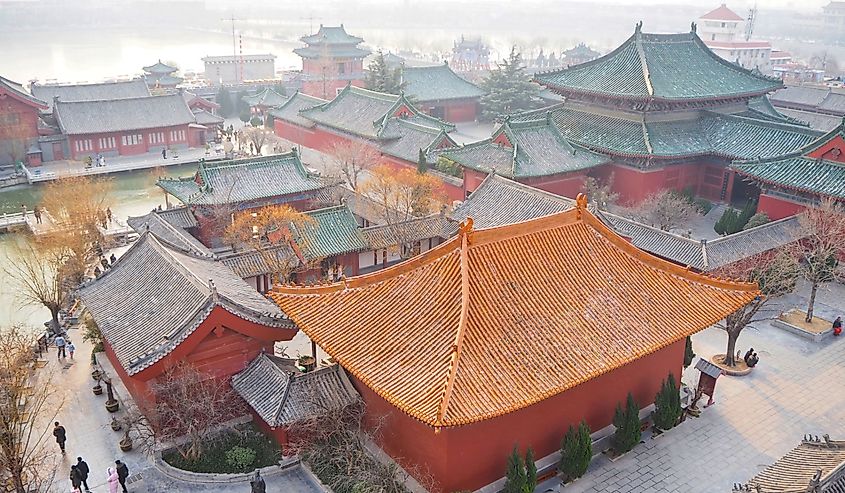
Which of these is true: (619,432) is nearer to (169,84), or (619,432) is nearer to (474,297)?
(474,297)

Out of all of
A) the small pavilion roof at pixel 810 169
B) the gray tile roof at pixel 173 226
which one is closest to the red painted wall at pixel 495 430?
the gray tile roof at pixel 173 226

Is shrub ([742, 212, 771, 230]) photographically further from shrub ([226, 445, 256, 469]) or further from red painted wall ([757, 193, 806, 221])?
shrub ([226, 445, 256, 469])

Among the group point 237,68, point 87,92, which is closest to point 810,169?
point 87,92

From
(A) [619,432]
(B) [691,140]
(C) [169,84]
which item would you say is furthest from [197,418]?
(C) [169,84]

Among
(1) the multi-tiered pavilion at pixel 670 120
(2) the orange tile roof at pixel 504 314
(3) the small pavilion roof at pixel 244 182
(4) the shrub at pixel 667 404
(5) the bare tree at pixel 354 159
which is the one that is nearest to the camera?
(2) the orange tile roof at pixel 504 314

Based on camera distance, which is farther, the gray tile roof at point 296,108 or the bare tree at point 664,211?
the gray tile roof at point 296,108

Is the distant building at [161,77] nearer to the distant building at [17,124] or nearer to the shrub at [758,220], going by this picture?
the distant building at [17,124]
